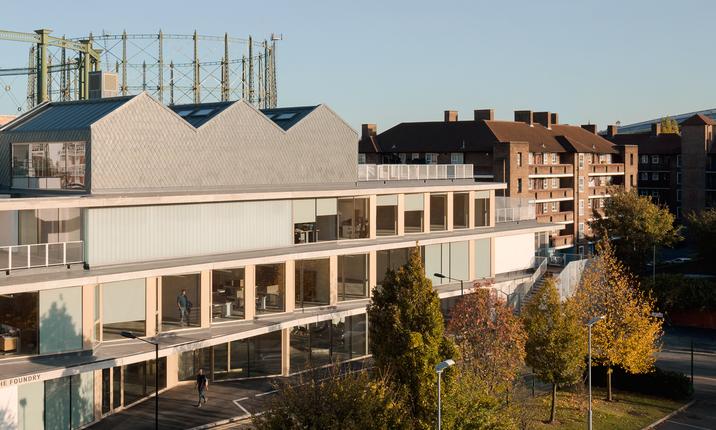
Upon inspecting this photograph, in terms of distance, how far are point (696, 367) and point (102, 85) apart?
40122 mm

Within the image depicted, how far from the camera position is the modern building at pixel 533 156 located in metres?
86.0

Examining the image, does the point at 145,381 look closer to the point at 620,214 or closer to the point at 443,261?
the point at 443,261

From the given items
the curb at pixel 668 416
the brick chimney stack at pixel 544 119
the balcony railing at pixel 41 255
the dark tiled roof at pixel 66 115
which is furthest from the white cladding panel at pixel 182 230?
the brick chimney stack at pixel 544 119

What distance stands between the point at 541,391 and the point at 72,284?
86.9 feet

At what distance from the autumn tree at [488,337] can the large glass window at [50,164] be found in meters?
19.3

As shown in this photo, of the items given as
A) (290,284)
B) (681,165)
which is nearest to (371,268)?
(290,284)

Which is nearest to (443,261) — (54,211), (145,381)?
(145,381)

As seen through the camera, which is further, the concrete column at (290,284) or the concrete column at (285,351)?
the concrete column at (285,351)

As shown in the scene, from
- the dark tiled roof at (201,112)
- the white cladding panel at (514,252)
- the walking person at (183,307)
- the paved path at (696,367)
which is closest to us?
the walking person at (183,307)

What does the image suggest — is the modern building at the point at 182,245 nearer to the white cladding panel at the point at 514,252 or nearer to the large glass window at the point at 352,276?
the large glass window at the point at 352,276

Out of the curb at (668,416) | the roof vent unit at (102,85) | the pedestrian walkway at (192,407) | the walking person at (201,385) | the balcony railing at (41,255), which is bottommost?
the curb at (668,416)

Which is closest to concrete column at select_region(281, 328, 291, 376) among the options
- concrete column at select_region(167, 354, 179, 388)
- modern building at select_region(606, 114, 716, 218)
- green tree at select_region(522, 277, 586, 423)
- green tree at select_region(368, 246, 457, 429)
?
concrete column at select_region(167, 354, 179, 388)

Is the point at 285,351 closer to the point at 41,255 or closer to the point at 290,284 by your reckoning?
the point at 290,284

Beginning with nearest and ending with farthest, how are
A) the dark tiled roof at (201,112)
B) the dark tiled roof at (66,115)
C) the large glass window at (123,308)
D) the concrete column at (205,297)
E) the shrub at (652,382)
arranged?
1. the large glass window at (123,308)
2. the dark tiled roof at (66,115)
3. the concrete column at (205,297)
4. the dark tiled roof at (201,112)
5. the shrub at (652,382)
